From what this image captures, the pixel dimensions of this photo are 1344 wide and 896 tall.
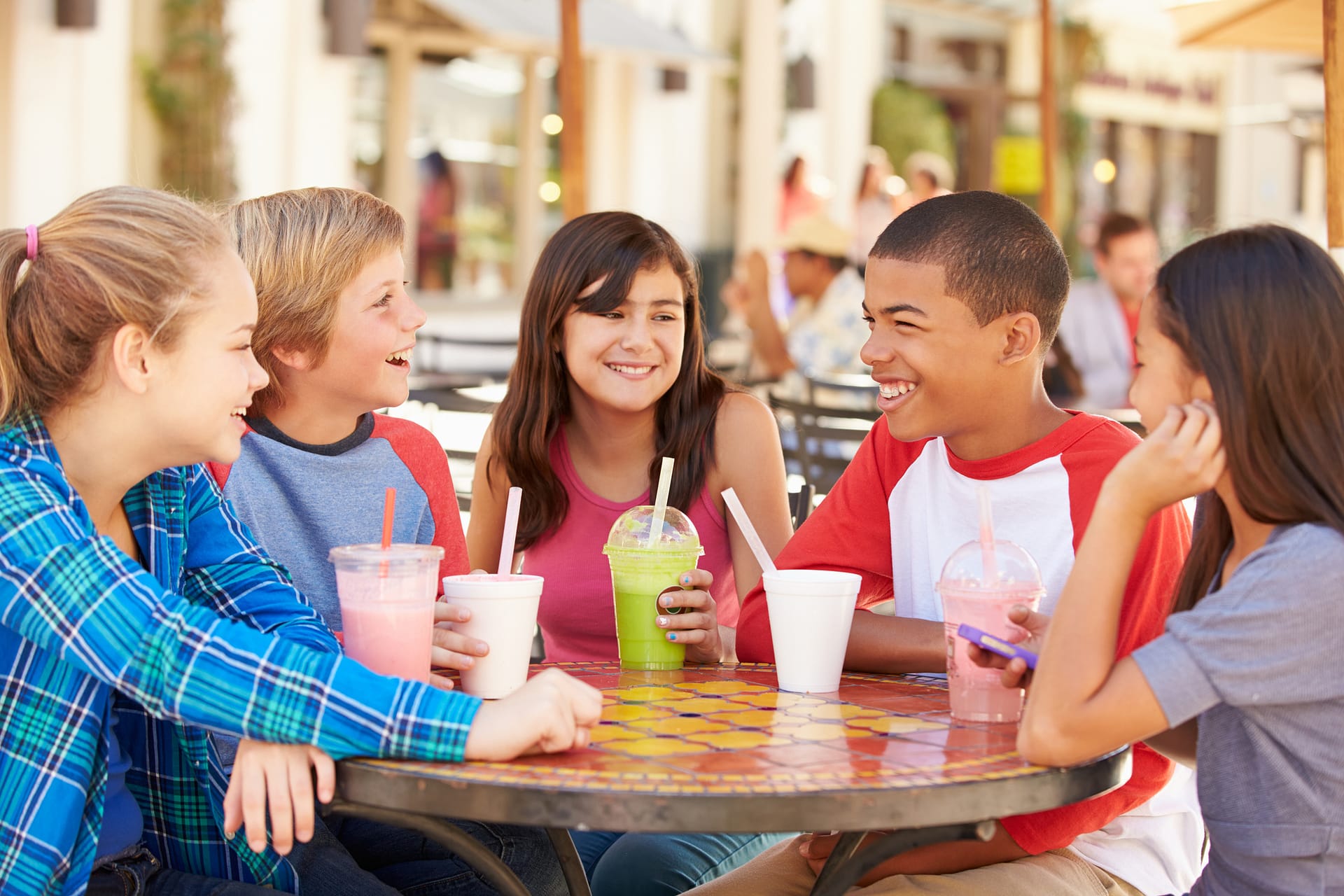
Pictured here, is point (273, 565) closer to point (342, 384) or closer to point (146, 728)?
point (146, 728)

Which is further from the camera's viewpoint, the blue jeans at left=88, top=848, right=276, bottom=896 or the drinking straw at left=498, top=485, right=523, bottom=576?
the drinking straw at left=498, top=485, right=523, bottom=576

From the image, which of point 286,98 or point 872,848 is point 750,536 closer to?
point 872,848

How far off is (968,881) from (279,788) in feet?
2.65

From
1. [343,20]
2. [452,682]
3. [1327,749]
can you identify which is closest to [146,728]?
[452,682]

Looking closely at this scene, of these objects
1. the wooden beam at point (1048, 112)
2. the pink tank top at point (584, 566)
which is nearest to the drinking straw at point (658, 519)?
the pink tank top at point (584, 566)

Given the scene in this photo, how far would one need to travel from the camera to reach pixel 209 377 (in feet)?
5.50

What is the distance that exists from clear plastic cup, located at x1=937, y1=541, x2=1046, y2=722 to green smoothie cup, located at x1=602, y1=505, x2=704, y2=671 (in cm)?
43

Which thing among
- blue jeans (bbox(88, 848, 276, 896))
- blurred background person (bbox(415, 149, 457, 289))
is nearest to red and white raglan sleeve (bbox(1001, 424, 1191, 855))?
blue jeans (bbox(88, 848, 276, 896))

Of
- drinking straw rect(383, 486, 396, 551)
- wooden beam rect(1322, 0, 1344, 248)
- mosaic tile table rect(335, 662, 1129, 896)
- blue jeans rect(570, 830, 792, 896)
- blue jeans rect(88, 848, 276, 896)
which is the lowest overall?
blue jeans rect(570, 830, 792, 896)

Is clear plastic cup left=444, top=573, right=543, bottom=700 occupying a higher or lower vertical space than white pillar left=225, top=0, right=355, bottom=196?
lower

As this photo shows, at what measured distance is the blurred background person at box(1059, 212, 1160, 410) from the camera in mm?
6117

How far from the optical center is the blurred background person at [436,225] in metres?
11.1

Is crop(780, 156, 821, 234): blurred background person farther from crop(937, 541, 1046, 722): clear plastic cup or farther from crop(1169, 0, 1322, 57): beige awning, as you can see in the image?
crop(937, 541, 1046, 722): clear plastic cup

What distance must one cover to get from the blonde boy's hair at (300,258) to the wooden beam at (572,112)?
178cm
